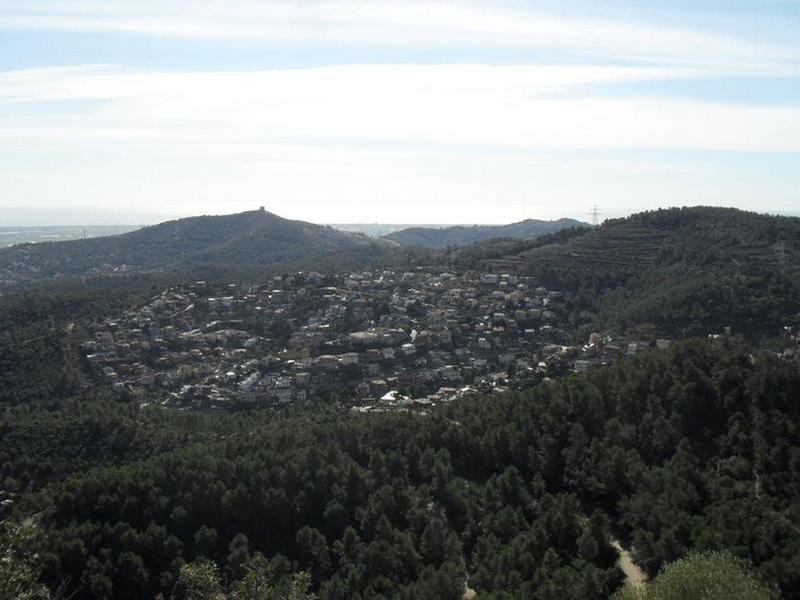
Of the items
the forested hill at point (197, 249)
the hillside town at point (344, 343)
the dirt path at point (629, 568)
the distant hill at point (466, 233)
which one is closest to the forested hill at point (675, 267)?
the hillside town at point (344, 343)

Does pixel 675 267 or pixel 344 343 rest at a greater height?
pixel 675 267

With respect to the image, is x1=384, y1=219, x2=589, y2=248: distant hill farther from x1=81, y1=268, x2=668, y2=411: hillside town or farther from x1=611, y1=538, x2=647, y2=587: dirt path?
x1=611, y1=538, x2=647, y2=587: dirt path

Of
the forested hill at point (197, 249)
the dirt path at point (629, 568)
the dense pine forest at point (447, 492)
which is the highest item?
the forested hill at point (197, 249)

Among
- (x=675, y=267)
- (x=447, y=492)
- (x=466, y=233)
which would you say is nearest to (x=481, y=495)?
(x=447, y=492)

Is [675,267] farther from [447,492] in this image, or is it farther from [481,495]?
[447,492]

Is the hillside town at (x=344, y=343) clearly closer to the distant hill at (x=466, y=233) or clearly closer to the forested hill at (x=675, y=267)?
the forested hill at (x=675, y=267)

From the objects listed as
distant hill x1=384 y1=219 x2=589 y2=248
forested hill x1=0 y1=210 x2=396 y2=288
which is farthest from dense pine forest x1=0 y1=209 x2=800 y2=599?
distant hill x1=384 y1=219 x2=589 y2=248
